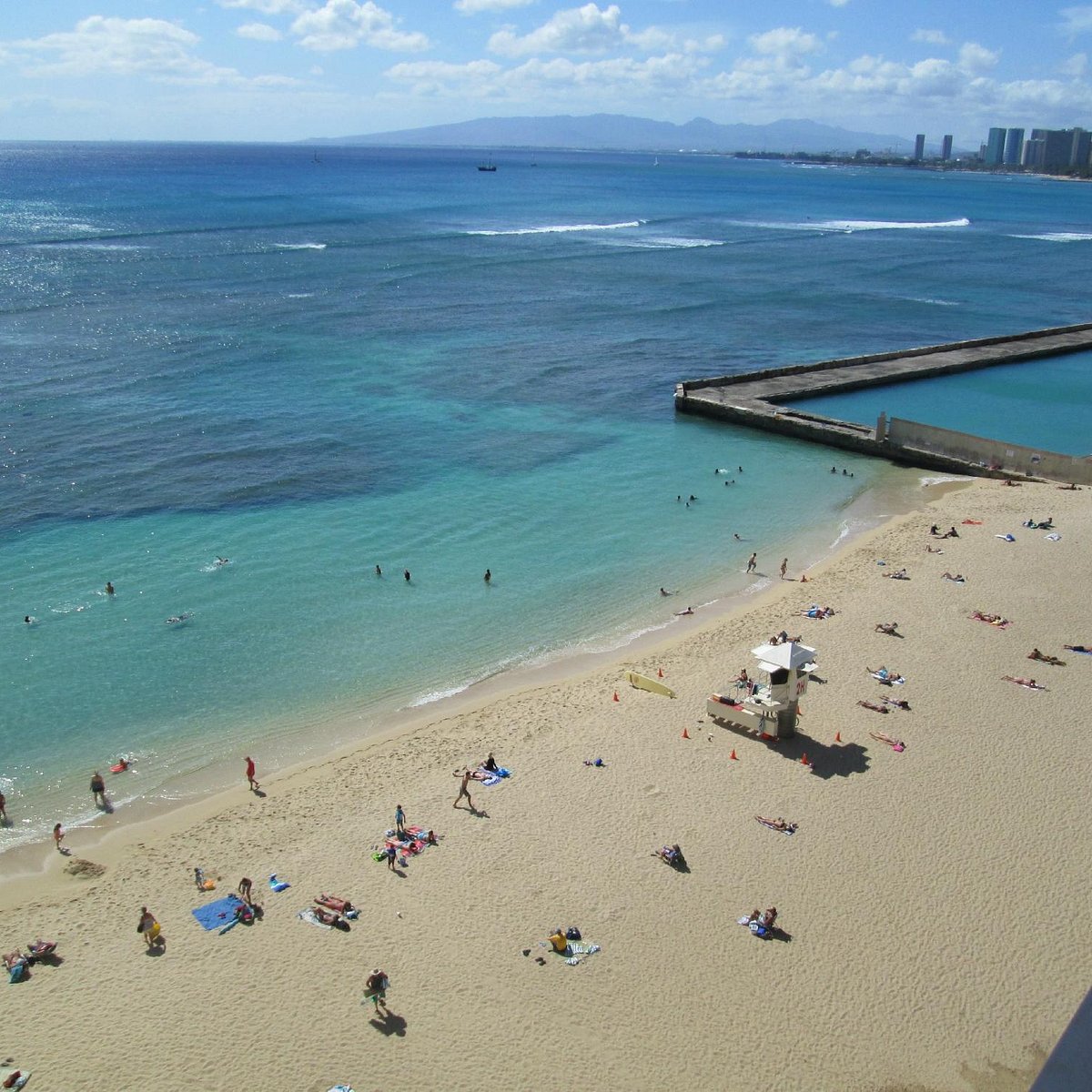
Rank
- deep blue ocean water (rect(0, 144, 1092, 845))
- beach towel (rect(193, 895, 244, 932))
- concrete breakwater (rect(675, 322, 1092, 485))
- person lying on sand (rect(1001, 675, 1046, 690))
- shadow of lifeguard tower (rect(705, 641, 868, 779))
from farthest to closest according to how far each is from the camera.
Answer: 1. concrete breakwater (rect(675, 322, 1092, 485))
2. deep blue ocean water (rect(0, 144, 1092, 845))
3. person lying on sand (rect(1001, 675, 1046, 690))
4. shadow of lifeguard tower (rect(705, 641, 868, 779))
5. beach towel (rect(193, 895, 244, 932))

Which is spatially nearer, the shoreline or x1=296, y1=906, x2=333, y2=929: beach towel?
x1=296, y1=906, x2=333, y2=929: beach towel

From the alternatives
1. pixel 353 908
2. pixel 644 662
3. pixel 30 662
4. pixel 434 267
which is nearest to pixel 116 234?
pixel 434 267

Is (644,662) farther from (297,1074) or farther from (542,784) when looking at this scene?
(297,1074)

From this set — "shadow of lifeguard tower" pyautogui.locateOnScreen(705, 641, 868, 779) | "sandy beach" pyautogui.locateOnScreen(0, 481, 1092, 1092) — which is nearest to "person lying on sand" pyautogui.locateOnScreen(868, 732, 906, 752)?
"sandy beach" pyautogui.locateOnScreen(0, 481, 1092, 1092)

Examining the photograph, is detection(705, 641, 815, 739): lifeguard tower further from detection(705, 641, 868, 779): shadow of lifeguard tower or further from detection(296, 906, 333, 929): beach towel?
detection(296, 906, 333, 929): beach towel

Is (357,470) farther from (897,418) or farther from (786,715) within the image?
(897,418)

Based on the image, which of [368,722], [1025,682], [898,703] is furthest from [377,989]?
[1025,682]
